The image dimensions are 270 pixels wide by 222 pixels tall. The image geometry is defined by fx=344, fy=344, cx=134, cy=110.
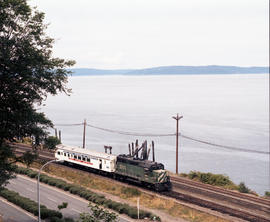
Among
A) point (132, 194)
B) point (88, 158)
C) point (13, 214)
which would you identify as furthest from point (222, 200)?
point (13, 214)

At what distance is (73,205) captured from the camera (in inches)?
1574

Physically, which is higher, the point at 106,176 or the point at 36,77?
the point at 36,77

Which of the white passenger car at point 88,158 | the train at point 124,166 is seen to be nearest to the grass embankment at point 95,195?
the train at point 124,166

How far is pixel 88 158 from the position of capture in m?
53.3

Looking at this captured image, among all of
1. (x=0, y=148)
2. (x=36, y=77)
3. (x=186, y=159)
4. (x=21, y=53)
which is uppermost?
(x=21, y=53)

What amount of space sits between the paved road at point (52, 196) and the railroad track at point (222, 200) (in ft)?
26.0

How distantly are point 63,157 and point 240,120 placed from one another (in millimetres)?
108917

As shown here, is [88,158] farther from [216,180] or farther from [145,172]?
[216,180]

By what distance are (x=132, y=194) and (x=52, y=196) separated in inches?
399

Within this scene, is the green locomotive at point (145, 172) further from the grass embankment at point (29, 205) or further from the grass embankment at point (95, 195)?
the grass embankment at point (29, 205)

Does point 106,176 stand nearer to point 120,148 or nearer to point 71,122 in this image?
point 120,148

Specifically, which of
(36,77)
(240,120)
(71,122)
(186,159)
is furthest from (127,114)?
(36,77)

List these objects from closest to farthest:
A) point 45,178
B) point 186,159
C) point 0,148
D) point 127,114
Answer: point 0,148 → point 45,178 → point 186,159 → point 127,114

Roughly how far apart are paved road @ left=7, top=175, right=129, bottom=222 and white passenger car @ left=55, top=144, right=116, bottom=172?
7.64 meters
